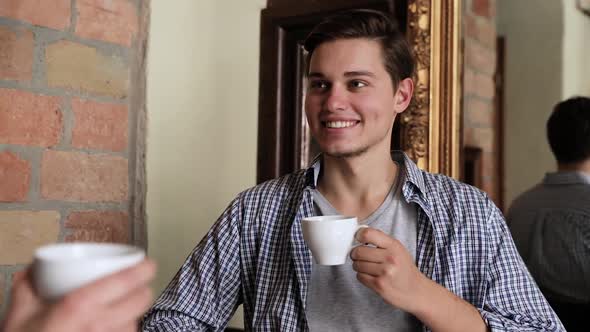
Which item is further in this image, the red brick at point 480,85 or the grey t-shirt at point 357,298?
the red brick at point 480,85

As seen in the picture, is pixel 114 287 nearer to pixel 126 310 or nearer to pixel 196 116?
pixel 126 310

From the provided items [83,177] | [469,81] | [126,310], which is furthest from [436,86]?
[126,310]

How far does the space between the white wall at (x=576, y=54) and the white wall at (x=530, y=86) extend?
2cm

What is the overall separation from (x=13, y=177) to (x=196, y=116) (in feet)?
1.94

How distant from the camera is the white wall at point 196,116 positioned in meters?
1.48

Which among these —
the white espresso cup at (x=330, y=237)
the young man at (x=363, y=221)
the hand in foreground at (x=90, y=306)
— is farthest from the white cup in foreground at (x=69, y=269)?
the young man at (x=363, y=221)

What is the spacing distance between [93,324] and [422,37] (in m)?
1.25

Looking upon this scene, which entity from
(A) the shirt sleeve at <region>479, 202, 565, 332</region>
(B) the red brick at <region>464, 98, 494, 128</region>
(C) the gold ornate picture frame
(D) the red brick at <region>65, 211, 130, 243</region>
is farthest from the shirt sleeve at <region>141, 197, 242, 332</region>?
(B) the red brick at <region>464, 98, 494, 128</region>

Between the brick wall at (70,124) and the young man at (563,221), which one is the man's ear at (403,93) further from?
the brick wall at (70,124)

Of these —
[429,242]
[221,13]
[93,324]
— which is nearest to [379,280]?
[429,242]

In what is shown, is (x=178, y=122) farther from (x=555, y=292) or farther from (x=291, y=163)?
(x=555, y=292)

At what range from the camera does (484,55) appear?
151cm

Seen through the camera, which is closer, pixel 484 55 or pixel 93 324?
pixel 93 324

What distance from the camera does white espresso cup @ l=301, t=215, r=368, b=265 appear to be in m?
0.83
